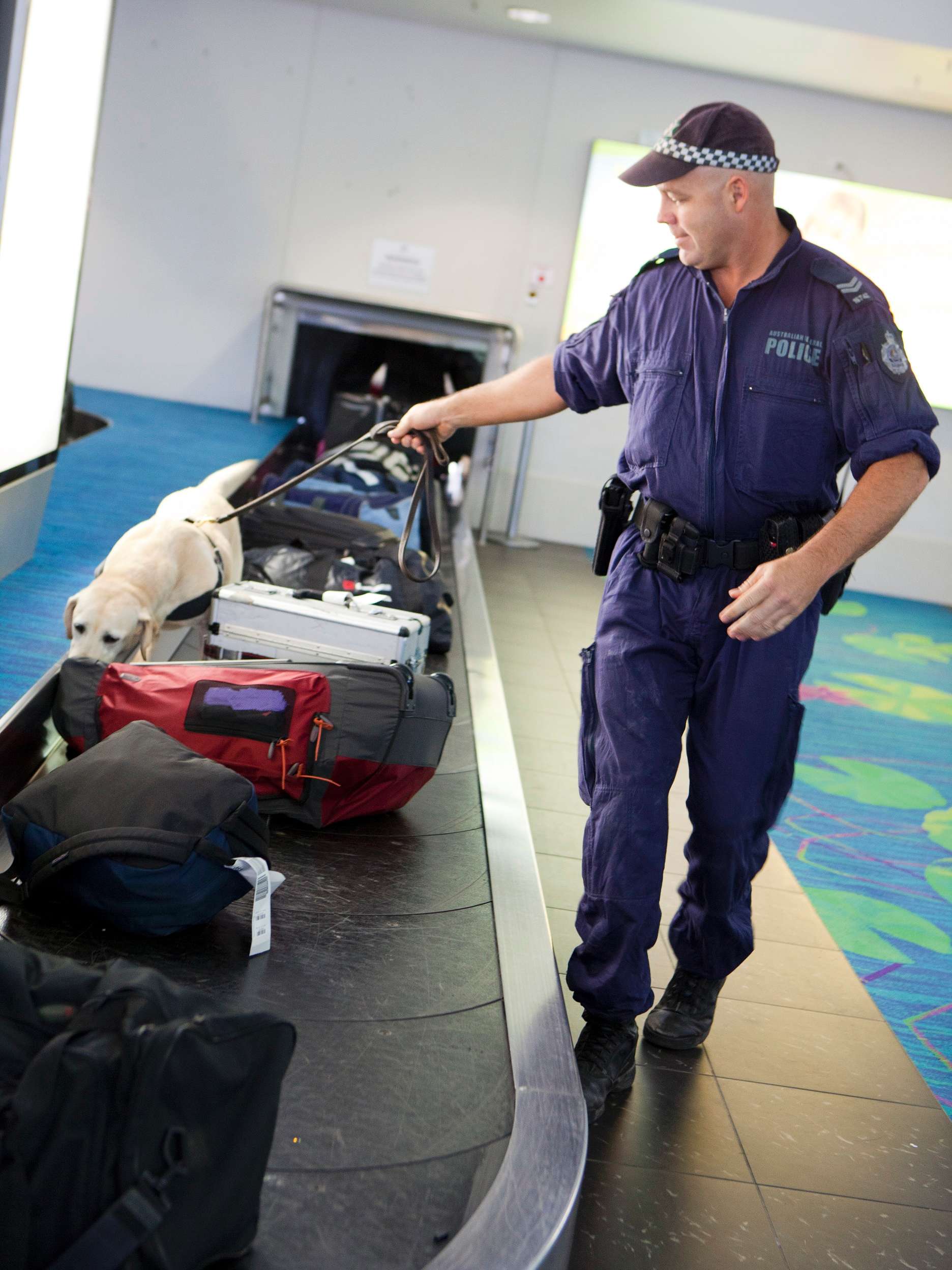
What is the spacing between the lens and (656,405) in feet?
7.29

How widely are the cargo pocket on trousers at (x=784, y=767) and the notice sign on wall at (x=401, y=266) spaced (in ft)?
24.4

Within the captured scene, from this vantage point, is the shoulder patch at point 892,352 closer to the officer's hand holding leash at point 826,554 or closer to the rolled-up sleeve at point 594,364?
the officer's hand holding leash at point 826,554

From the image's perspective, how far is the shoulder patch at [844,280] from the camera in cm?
212

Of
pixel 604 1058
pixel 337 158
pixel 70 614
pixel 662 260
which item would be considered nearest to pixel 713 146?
pixel 662 260

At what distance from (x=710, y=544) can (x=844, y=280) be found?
55cm

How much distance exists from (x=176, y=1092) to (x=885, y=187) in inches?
367

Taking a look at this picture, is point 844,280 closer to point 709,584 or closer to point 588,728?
point 709,584

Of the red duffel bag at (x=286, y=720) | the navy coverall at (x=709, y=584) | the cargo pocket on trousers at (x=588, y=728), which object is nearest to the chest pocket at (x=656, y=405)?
the navy coverall at (x=709, y=584)

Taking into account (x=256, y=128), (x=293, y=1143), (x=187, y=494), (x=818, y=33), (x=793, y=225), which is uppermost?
(x=818, y=33)

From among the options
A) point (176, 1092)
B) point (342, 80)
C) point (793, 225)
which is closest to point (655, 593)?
point (793, 225)

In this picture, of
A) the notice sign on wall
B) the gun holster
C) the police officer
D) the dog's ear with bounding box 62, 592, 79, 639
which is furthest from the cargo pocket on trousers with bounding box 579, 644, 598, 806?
the notice sign on wall

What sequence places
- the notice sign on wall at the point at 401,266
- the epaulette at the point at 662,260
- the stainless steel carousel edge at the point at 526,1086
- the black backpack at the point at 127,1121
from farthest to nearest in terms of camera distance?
the notice sign on wall at the point at 401,266 → the epaulette at the point at 662,260 → the stainless steel carousel edge at the point at 526,1086 → the black backpack at the point at 127,1121

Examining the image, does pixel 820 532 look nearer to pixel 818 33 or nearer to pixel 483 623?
pixel 483 623

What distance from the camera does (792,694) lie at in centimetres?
223
